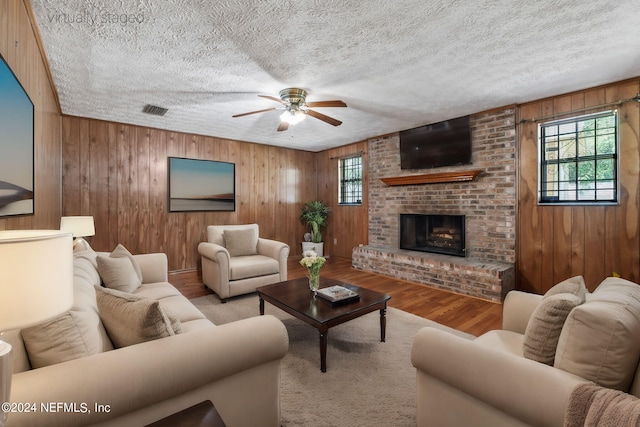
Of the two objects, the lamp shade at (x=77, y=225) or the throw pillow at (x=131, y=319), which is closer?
the throw pillow at (x=131, y=319)

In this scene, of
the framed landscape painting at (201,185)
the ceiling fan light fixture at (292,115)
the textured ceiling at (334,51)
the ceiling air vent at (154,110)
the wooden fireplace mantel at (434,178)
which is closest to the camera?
the textured ceiling at (334,51)

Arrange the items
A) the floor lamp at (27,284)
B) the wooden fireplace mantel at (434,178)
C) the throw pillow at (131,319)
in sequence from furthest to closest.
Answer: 1. the wooden fireplace mantel at (434,178)
2. the throw pillow at (131,319)
3. the floor lamp at (27,284)

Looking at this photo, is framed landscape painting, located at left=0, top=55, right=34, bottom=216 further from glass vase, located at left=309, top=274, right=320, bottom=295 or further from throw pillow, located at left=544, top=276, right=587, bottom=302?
throw pillow, located at left=544, top=276, right=587, bottom=302

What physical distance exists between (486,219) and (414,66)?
2418mm

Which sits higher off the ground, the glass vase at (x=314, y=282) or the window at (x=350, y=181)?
the window at (x=350, y=181)

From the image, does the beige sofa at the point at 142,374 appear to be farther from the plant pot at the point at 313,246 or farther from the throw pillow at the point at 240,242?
the plant pot at the point at 313,246

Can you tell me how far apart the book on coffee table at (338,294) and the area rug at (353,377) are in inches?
15.2

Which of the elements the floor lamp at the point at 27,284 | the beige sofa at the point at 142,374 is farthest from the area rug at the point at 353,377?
the floor lamp at the point at 27,284

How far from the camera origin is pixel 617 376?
3.22 feet

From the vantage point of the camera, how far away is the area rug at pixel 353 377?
1618mm

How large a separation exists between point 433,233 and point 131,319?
4.29 m

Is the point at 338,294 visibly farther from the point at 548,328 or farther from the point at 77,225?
the point at 77,225

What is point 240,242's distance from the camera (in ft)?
13.3

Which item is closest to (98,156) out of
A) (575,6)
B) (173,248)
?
(173,248)
